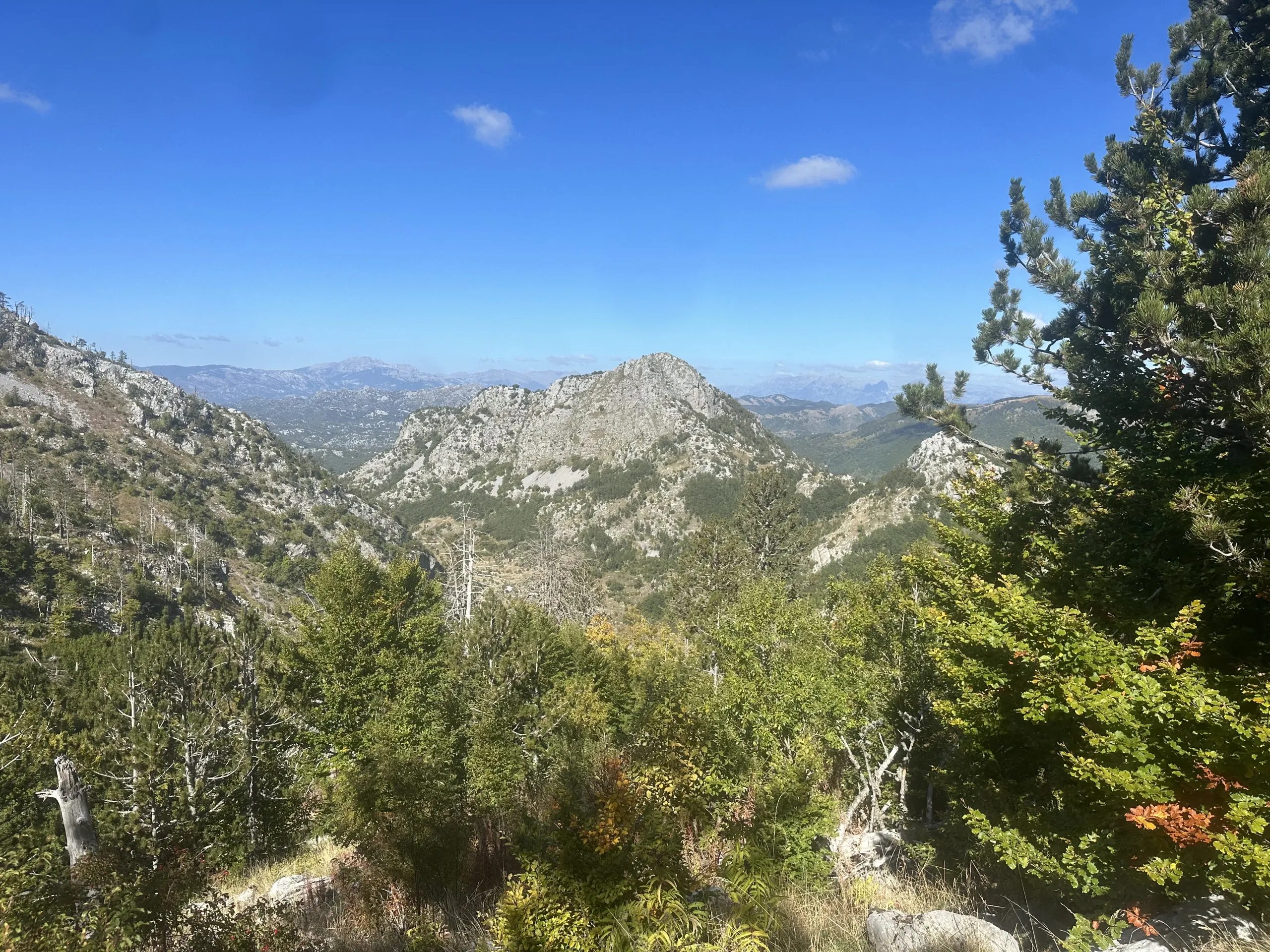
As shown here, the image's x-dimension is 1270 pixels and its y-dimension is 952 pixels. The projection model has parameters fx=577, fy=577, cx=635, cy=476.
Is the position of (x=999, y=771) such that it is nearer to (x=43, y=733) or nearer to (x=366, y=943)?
(x=366, y=943)

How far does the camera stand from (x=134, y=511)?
464 ft

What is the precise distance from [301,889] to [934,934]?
1687 cm

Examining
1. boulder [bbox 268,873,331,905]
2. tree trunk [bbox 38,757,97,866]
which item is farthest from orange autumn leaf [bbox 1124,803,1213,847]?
tree trunk [bbox 38,757,97,866]

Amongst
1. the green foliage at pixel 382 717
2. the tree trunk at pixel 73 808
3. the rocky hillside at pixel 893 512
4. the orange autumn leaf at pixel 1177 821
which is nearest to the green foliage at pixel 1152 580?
the orange autumn leaf at pixel 1177 821

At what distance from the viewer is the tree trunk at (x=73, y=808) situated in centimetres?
1476

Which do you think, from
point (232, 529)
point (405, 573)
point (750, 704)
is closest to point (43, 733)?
point (405, 573)

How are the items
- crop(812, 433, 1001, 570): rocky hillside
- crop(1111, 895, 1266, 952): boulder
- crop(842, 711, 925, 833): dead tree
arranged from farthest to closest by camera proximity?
1. crop(812, 433, 1001, 570): rocky hillside
2. crop(842, 711, 925, 833): dead tree
3. crop(1111, 895, 1266, 952): boulder

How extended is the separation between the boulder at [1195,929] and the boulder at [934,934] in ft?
6.48

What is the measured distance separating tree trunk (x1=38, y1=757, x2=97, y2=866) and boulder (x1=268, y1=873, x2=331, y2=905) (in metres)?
4.80

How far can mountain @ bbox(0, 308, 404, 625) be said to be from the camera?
108m

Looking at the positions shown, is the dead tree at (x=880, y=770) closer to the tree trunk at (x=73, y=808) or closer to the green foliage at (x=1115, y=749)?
the green foliage at (x=1115, y=749)

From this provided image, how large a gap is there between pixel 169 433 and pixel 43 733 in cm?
22518

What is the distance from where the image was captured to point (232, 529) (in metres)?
155

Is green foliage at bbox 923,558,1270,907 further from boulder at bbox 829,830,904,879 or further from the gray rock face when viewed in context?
the gray rock face
